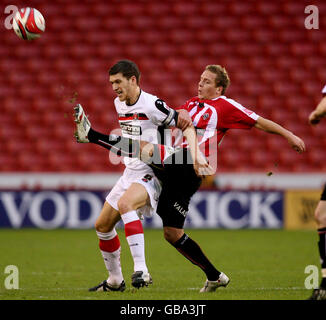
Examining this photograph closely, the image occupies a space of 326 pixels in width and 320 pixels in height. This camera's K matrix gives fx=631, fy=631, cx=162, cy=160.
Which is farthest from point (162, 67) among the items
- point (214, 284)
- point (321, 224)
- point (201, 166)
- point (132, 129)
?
point (321, 224)

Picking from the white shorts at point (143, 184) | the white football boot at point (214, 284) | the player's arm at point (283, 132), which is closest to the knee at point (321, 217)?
the player's arm at point (283, 132)

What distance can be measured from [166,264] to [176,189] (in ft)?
7.89

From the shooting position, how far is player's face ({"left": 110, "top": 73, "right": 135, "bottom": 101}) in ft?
17.4

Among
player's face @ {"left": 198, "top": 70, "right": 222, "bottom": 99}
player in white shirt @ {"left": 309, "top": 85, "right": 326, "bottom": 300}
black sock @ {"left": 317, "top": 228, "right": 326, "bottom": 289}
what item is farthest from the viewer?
player's face @ {"left": 198, "top": 70, "right": 222, "bottom": 99}

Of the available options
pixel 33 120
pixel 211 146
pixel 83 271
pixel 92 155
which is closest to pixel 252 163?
pixel 92 155

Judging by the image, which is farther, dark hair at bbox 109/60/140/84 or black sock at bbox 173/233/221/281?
black sock at bbox 173/233/221/281

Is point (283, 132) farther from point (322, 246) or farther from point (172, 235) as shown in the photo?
point (172, 235)

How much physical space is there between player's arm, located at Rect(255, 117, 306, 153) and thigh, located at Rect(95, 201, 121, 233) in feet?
4.72

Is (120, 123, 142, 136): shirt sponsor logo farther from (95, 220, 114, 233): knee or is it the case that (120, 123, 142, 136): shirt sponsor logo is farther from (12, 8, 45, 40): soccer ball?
(12, 8, 45, 40): soccer ball

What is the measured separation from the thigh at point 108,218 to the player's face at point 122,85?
3.08ft

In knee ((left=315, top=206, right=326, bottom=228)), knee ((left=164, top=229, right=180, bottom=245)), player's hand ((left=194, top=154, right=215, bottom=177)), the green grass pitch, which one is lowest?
the green grass pitch

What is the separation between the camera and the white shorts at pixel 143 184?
5344 mm

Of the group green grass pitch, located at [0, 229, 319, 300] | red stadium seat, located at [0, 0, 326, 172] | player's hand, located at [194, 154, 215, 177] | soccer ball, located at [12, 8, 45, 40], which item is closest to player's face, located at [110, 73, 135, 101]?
player's hand, located at [194, 154, 215, 177]

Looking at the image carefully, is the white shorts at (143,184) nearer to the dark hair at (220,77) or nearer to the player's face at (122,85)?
the player's face at (122,85)
